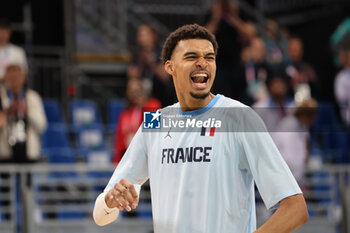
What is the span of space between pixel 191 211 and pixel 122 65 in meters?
7.12

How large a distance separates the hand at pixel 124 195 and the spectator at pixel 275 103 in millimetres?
4613

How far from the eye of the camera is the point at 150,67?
769 centimetres

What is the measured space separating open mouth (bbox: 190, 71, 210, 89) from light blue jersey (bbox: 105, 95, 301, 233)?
0.34 feet

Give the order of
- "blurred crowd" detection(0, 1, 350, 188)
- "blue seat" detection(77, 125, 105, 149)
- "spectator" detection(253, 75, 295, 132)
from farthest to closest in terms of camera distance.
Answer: "blue seat" detection(77, 125, 105, 149), "spectator" detection(253, 75, 295, 132), "blurred crowd" detection(0, 1, 350, 188)

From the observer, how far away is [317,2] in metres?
10.4

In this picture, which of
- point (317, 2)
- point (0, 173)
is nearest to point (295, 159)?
point (0, 173)

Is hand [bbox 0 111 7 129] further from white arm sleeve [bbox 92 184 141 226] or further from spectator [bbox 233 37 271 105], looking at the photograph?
white arm sleeve [bbox 92 184 141 226]

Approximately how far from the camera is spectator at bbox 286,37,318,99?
8250 millimetres

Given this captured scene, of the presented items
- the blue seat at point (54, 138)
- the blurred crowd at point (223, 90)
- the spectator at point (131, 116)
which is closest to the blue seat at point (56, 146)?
the blue seat at point (54, 138)

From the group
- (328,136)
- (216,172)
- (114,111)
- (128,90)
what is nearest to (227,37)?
(128,90)

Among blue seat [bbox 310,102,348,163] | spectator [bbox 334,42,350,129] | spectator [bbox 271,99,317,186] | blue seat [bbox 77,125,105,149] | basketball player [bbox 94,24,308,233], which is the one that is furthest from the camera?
blue seat [bbox 310,102,348,163]

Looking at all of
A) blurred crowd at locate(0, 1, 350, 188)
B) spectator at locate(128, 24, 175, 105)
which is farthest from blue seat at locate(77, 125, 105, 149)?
spectator at locate(128, 24, 175, 105)

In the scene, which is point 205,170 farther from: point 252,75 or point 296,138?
point 252,75

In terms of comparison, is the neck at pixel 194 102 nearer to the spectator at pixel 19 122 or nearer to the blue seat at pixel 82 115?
the spectator at pixel 19 122
